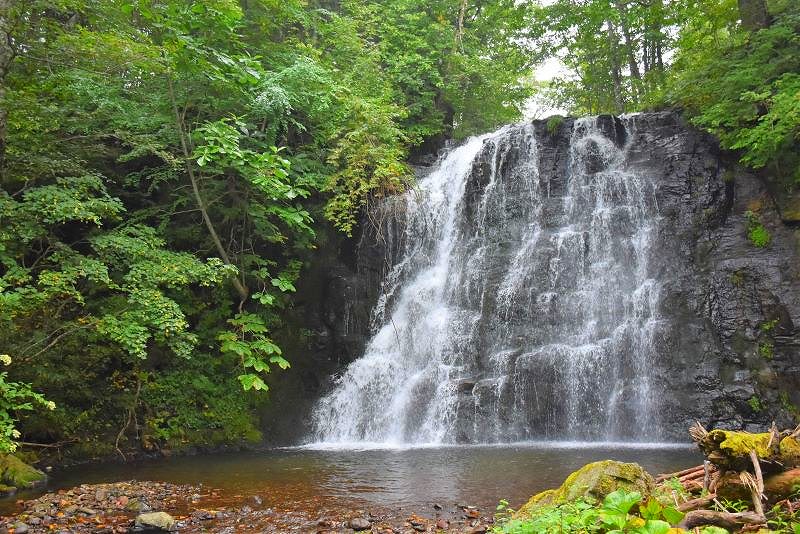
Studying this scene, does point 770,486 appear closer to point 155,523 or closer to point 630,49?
point 155,523

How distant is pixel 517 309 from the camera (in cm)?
1266

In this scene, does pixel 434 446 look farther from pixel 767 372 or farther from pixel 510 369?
pixel 767 372

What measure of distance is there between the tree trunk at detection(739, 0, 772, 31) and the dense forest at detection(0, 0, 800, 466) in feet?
0.14

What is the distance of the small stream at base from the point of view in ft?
21.5

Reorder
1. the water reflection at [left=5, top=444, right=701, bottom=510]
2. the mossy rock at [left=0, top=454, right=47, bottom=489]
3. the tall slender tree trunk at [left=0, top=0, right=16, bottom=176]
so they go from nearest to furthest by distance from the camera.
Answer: the water reflection at [left=5, top=444, right=701, bottom=510] → the mossy rock at [left=0, top=454, right=47, bottom=489] → the tall slender tree trunk at [left=0, top=0, right=16, bottom=176]

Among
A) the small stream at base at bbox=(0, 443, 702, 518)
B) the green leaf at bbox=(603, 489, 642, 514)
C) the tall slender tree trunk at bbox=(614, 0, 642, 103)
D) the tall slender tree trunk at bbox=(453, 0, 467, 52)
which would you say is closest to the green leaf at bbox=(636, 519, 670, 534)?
the green leaf at bbox=(603, 489, 642, 514)

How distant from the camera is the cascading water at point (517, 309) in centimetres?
1116

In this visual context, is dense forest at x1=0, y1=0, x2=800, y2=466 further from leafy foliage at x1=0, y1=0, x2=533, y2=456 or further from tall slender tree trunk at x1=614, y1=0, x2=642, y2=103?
tall slender tree trunk at x1=614, y1=0, x2=642, y2=103

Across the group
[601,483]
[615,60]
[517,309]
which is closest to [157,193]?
[517,309]

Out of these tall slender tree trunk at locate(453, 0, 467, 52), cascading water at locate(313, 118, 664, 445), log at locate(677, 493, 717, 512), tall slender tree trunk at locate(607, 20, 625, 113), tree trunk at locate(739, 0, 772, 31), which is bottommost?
log at locate(677, 493, 717, 512)

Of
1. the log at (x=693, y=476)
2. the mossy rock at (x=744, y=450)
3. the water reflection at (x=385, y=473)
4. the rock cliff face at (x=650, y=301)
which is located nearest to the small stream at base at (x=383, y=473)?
the water reflection at (x=385, y=473)

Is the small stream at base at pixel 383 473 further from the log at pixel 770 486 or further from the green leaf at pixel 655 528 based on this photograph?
the green leaf at pixel 655 528

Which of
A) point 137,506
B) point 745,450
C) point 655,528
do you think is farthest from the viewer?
point 137,506

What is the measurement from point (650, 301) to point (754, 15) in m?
7.31
